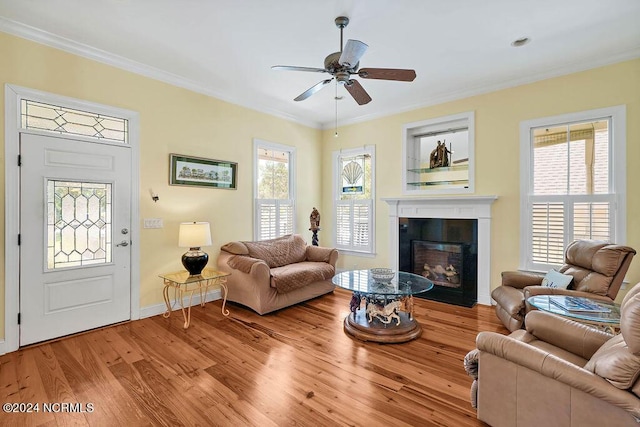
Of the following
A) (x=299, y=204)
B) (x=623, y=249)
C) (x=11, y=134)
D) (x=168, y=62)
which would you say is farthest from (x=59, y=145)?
(x=623, y=249)

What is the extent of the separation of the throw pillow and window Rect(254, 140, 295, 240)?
379cm

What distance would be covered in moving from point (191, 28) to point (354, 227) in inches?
153

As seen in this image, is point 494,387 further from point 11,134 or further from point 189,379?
point 11,134

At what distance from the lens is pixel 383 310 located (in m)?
3.19

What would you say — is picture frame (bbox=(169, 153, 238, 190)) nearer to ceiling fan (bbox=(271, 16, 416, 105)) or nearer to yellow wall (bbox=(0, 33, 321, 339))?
yellow wall (bbox=(0, 33, 321, 339))

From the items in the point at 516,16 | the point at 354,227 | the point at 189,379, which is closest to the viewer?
the point at 189,379

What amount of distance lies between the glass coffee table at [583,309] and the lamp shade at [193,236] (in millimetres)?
3457

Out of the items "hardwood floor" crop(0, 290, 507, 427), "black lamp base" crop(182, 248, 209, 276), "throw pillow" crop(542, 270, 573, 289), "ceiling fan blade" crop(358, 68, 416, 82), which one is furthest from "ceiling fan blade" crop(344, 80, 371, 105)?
"throw pillow" crop(542, 270, 573, 289)

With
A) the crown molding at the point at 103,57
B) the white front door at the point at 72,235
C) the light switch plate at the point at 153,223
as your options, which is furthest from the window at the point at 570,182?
the white front door at the point at 72,235

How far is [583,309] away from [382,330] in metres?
1.65

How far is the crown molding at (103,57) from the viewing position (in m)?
2.80

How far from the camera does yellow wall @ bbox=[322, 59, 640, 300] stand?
327 centimetres

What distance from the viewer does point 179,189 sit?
13.0ft

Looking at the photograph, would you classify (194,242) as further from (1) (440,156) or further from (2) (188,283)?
(1) (440,156)
